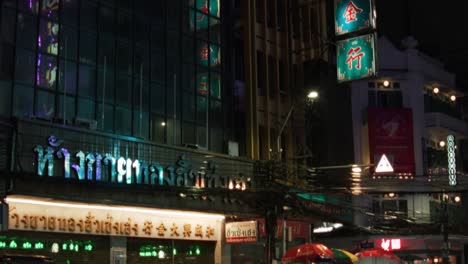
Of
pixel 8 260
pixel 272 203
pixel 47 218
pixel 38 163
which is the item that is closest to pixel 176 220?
pixel 272 203

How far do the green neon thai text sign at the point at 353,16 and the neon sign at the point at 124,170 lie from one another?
9.77 metres

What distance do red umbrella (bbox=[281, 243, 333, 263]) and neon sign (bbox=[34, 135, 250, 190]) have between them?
167 inches

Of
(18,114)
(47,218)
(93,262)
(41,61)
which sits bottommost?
(93,262)

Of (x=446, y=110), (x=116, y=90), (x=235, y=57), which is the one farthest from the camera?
(x=446, y=110)

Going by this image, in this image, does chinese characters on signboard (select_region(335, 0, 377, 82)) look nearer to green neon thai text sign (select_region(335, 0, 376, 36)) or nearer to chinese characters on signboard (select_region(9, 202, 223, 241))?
green neon thai text sign (select_region(335, 0, 376, 36))

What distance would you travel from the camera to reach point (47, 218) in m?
22.1

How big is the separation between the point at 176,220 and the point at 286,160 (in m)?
8.33

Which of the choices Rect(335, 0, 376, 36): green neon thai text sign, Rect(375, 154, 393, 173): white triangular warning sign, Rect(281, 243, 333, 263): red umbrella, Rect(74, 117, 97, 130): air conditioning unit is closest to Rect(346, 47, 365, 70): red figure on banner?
Rect(335, 0, 376, 36): green neon thai text sign

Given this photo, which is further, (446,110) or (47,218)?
(446,110)

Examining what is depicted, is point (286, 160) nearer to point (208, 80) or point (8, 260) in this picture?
point (208, 80)

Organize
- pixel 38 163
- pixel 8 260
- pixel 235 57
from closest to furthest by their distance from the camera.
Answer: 1. pixel 8 260
2. pixel 38 163
3. pixel 235 57

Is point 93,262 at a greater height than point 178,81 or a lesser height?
lesser

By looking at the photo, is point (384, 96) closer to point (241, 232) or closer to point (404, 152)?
point (404, 152)

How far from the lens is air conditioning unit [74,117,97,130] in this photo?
76.6 ft
